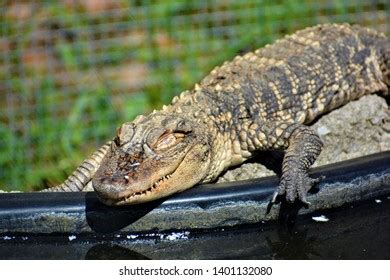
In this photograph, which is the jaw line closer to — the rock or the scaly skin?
the scaly skin

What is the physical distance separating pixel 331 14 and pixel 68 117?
1223mm

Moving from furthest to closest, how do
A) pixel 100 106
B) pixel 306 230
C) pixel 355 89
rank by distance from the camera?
1. pixel 100 106
2. pixel 355 89
3. pixel 306 230

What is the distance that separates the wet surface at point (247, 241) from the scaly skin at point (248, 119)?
0.10m

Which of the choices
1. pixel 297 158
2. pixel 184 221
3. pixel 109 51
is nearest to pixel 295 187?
pixel 297 158

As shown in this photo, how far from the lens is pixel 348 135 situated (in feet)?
9.56

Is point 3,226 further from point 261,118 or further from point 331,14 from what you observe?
point 331,14

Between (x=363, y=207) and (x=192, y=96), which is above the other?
(x=192, y=96)

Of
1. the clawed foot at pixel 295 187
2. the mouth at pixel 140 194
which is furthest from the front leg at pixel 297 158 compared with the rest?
the mouth at pixel 140 194

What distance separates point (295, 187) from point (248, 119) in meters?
0.51

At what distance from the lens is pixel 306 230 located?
90.4 inches

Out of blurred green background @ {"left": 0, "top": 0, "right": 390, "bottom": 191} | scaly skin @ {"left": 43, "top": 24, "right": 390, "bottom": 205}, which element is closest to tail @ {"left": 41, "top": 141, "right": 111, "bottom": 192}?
scaly skin @ {"left": 43, "top": 24, "right": 390, "bottom": 205}

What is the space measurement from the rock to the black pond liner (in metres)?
0.44

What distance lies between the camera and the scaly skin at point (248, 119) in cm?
235
